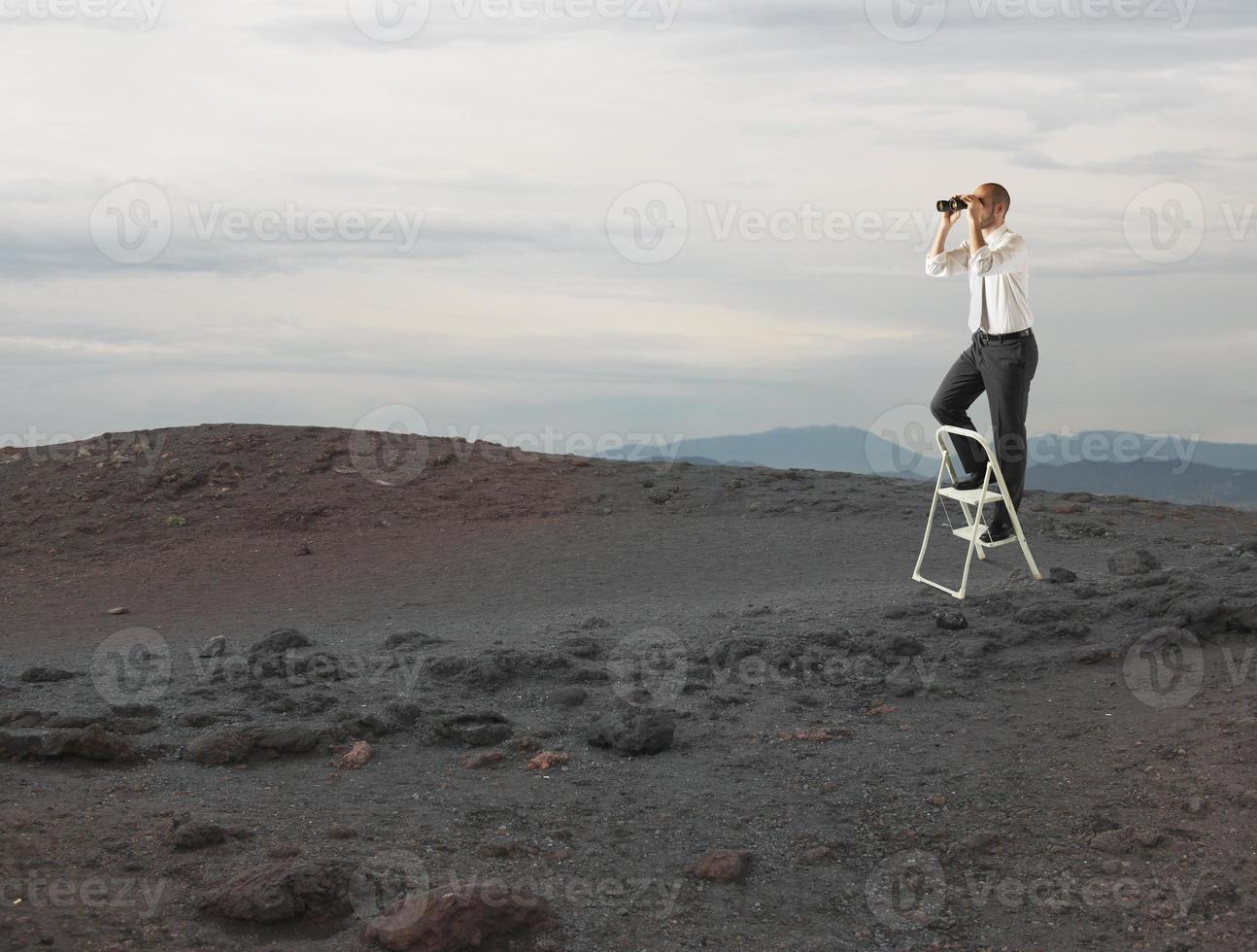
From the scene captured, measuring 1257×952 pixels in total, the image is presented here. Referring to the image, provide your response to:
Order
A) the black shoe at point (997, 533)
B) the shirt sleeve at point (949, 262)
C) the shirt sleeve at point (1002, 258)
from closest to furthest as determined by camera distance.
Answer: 1. the shirt sleeve at point (1002, 258)
2. the shirt sleeve at point (949, 262)
3. the black shoe at point (997, 533)

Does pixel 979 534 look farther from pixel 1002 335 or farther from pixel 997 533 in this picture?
pixel 1002 335

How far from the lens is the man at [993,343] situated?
837cm

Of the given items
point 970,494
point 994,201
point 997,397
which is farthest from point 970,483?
point 994,201

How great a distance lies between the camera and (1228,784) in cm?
514

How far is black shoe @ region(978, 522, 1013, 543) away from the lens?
9.19 metres

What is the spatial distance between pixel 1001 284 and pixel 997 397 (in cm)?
87

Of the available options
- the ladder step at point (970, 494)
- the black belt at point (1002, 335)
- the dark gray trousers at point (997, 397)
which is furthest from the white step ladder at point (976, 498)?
the black belt at point (1002, 335)

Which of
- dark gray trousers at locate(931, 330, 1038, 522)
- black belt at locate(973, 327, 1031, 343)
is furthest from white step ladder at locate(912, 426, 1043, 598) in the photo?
black belt at locate(973, 327, 1031, 343)

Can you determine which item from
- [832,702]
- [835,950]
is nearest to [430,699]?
[832,702]

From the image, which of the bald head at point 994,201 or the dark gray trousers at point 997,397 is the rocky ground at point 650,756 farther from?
the bald head at point 994,201

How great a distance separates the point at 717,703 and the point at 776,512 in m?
7.71

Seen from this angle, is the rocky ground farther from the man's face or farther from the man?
the man's face

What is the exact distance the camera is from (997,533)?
9.23 metres

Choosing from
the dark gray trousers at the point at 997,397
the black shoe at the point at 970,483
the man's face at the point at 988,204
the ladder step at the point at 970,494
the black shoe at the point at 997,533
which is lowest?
the black shoe at the point at 997,533
